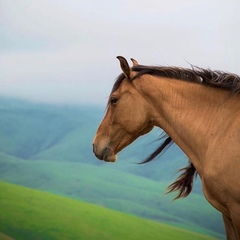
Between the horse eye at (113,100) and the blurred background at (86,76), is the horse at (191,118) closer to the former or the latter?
the horse eye at (113,100)

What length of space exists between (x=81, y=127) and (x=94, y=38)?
21.3 inches

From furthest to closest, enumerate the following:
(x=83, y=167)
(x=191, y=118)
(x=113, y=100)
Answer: (x=83, y=167) → (x=113, y=100) → (x=191, y=118)

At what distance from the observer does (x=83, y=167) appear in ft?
10.7

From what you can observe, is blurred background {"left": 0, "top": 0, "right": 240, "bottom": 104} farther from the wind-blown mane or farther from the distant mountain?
the wind-blown mane

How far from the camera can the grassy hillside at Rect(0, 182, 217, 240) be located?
315cm

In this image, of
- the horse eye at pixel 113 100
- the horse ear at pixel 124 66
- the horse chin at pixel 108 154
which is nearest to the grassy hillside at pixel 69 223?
the horse chin at pixel 108 154

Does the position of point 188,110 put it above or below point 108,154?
above

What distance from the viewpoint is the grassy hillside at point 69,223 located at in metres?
3.15

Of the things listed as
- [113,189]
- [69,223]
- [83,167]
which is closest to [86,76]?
[83,167]

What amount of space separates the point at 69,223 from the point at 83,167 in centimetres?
34

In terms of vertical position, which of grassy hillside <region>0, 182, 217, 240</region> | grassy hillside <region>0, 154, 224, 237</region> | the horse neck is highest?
the horse neck

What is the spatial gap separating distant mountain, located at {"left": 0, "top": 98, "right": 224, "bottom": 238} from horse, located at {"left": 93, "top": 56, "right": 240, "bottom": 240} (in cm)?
75

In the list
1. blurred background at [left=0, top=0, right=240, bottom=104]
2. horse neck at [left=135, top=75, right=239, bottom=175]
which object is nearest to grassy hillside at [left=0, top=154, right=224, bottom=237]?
blurred background at [left=0, top=0, right=240, bottom=104]

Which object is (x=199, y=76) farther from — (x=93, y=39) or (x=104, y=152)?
(x=93, y=39)
